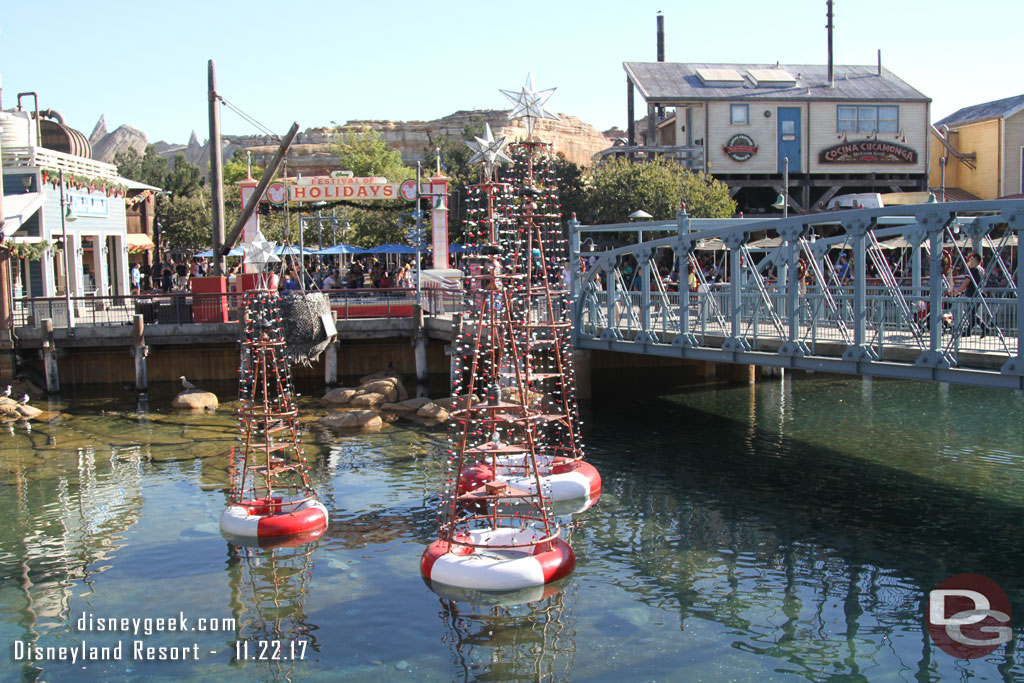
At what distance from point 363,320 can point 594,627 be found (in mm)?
20471

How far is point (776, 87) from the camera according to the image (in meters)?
48.2

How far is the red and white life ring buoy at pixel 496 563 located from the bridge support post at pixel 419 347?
17589 millimetres

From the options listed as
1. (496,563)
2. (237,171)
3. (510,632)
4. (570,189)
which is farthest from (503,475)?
(237,171)

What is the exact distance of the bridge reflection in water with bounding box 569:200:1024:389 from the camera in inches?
659

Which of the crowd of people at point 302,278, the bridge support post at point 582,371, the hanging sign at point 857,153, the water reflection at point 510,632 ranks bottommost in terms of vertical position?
the water reflection at point 510,632

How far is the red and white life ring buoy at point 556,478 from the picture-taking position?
1816 centimetres

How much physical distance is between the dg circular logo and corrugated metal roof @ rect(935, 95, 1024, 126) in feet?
124

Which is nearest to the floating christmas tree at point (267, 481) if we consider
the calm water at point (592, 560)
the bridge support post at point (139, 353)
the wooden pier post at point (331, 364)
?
the calm water at point (592, 560)

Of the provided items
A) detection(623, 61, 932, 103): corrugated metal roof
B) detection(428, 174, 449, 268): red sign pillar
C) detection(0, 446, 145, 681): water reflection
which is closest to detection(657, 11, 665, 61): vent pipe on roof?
detection(623, 61, 932, 103): corrugated metal roof

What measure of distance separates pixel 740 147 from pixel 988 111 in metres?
12.4

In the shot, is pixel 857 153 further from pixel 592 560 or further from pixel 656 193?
pixel 592 560

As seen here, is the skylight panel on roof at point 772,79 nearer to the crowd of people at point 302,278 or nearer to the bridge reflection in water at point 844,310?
the crowd of people at point 302,278

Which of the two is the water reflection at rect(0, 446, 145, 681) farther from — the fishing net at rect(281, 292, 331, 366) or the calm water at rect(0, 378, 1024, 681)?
the fishing net at rect(281, 292, 331, 366)

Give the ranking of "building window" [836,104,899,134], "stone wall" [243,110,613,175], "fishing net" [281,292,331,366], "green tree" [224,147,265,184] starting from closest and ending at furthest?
"fishing net" [281,292,331,366] < "building window" [836,104,899,134] < "green tree" [224,147,265,184] < "stone wall" [243,110,613,175]
